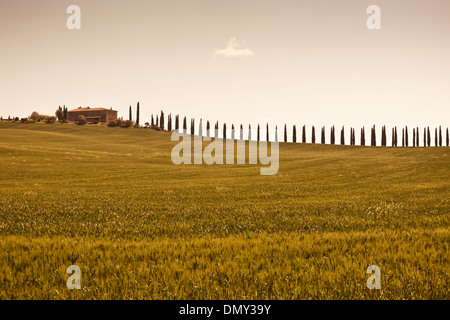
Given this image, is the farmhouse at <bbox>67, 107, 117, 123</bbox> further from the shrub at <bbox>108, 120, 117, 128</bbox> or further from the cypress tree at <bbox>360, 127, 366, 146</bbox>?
the cypress tree at <bbox>360, 127, 366, 146</bbox>

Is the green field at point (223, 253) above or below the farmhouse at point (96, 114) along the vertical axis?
below

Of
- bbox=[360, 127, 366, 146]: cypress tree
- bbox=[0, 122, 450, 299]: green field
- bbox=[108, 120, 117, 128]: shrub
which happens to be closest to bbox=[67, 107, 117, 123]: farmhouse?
bbox=[108, 120, 117, 128]: shrub

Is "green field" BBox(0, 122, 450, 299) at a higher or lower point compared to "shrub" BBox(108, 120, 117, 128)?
lower

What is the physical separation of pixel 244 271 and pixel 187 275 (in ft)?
3.89

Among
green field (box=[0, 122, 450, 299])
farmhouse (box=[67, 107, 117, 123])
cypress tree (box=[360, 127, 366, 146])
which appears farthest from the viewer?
farmhouse (box=[67, 107, 117, 123])

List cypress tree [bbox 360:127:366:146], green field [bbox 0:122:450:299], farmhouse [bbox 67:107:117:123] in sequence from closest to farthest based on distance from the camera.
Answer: green field [bbox 0:122:450:299] < cypress tree [bbox 360:127:366:146] < farmhouse [bbox 67:107:117:123]

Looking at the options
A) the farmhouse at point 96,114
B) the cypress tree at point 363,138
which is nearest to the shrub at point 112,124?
the farmhouse at point 96,114

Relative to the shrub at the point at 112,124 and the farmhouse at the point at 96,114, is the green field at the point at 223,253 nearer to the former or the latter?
the shrub at the point at 112,124

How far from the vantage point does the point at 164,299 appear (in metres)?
4.66

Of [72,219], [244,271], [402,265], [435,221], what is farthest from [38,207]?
[435,221]

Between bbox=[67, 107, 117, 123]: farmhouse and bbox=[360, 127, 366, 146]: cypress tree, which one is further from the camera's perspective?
bbox=[67, 107, 117, 123]: farmhouse

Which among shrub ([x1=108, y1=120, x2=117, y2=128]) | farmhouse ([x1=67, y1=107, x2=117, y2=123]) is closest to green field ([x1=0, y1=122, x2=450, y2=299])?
shrub ([x1=108, y1=120, x2=117, y2=128])

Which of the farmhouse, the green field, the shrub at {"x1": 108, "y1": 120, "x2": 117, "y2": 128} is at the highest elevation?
the farmhouse
